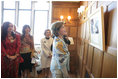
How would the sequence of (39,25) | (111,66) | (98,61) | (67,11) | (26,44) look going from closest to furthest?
(111,66) → (98,61) → (26,44) → (39,25) → (67,11)

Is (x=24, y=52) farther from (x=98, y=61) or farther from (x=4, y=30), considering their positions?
(x=98, y=61)

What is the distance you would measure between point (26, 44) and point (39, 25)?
1099 millimetres

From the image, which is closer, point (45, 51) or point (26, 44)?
point (26, 44)

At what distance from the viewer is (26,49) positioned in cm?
115

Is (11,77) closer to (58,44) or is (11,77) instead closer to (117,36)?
(58,44)

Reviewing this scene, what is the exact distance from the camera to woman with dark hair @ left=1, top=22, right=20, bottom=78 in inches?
38.3

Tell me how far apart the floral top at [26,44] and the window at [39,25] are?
583 millimetres

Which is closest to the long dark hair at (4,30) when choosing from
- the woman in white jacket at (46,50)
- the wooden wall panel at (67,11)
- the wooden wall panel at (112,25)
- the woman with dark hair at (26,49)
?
the woman with dark hair at (26,49)

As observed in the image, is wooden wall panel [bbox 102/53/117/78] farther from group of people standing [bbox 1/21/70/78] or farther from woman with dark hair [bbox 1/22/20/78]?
woman with dark hair [bbox 1/22/20/78]

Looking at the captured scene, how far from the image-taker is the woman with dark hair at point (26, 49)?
1126 mm

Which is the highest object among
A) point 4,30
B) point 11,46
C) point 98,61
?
point 4,30

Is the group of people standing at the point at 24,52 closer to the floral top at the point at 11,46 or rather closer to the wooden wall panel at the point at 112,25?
the floral top at the point at 11,46

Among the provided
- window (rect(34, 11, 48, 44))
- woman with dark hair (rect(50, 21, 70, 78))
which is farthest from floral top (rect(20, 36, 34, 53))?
window (rect(34, 11, 48, 44))

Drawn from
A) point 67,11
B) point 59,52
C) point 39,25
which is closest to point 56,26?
point 59,52
